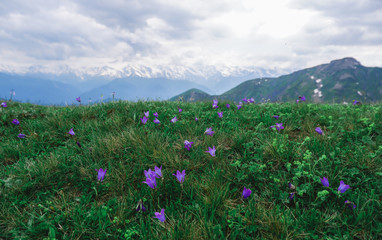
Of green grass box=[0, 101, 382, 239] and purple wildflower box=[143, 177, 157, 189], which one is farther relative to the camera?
purple wildflower box=[143, 177, 157, 189]

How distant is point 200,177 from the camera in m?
2.91

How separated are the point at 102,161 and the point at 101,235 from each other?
1479 millimetres

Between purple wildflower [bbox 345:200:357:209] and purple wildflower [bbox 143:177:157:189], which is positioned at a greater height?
purple wildflower [bbox 143:177:157:189]

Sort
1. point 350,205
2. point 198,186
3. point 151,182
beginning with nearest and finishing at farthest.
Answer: point 350,205
point 151,182
point 198,186

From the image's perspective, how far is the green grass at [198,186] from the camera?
7.19 feet

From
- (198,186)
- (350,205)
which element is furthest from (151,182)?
(350,205)

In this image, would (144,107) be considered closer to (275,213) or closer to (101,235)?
(101,235)

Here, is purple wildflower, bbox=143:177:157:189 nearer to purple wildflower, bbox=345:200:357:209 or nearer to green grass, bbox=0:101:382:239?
green grass, bbox=0:101:382:239

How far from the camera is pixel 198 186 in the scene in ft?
8.68

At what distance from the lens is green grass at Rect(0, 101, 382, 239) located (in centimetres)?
219

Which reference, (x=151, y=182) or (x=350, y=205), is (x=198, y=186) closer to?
(x=151, y=182)

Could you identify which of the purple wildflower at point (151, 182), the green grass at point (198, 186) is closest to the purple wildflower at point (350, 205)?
the green grass at point (198, 186)

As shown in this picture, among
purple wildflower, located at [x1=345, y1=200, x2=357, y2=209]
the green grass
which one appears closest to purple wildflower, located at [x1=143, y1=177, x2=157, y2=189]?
the green grass

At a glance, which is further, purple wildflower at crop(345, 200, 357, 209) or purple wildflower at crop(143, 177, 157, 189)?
purple wildflower at crop(143, 177, 157, 189)
